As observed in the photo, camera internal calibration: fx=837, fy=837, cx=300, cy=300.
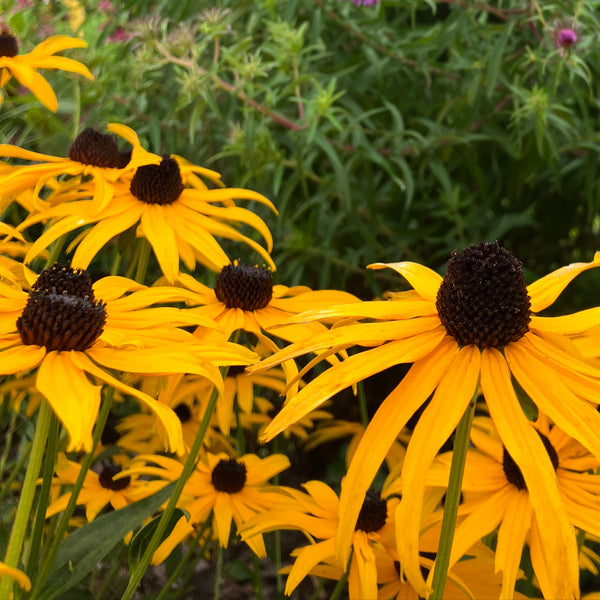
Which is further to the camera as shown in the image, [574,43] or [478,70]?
[478,70]

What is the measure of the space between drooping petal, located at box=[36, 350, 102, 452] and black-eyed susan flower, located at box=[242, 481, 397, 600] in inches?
15.3

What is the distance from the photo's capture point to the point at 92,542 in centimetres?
83

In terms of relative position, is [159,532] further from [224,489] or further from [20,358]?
[224,489]

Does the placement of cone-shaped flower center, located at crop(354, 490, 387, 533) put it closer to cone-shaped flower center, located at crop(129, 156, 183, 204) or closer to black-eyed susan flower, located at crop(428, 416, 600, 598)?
black-eyed susan flower, located at crop(428, 416, 600, 598)

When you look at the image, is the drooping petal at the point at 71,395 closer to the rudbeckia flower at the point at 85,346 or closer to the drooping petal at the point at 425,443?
the rudbeckia flower at the point at 85,346

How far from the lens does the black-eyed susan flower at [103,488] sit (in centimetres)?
125

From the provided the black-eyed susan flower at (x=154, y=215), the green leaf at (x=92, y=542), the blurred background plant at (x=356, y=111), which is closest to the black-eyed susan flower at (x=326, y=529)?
the green leaf at (x=92, y=542)

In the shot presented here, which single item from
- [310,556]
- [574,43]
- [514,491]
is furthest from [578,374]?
[574,43]

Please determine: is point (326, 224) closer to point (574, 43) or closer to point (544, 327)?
point (574, 43)

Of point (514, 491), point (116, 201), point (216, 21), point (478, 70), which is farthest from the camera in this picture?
point (478, 70)

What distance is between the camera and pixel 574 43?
156cm

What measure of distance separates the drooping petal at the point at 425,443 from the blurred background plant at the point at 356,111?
0.88 meters

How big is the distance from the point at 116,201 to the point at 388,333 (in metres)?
0.55

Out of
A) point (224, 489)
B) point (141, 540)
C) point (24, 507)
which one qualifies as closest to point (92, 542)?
point (141, 540)
